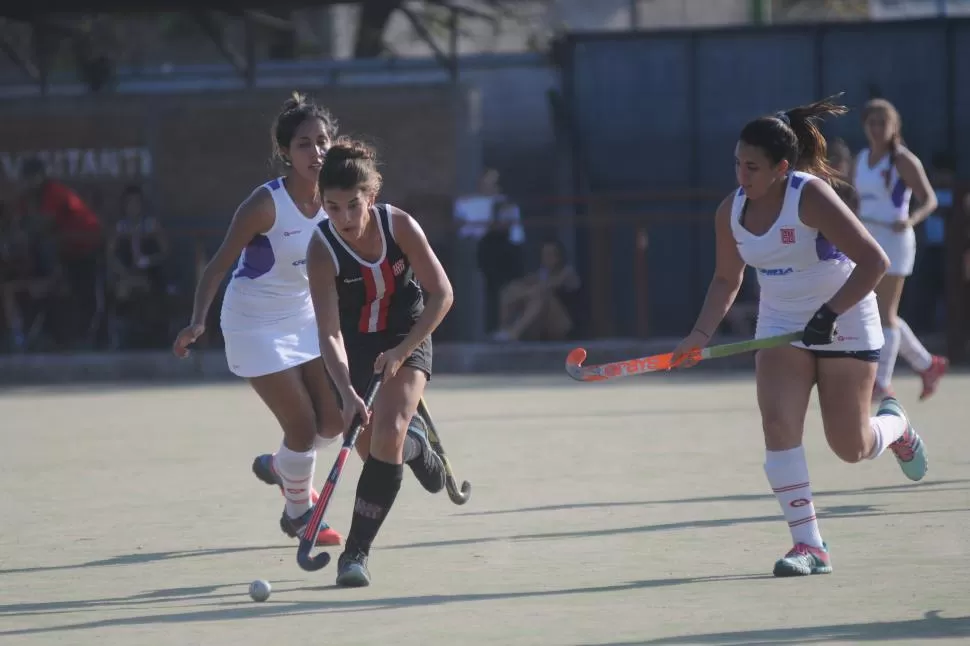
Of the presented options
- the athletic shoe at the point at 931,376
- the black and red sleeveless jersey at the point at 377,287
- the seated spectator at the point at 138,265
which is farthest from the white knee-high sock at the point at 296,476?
the seated spectator at the point at 138,265

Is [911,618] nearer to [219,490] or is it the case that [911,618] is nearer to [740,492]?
[740,492]

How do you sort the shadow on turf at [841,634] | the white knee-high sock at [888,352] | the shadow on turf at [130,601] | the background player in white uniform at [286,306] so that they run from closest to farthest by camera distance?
1. the shadow on turf at [841,634]
2. the shadow on turf at [130,601]
3. the background player in white uniform at [286,306]
4. the white knee-high sock at [888,352]

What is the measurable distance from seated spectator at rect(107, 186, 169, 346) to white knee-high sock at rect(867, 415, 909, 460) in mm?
10759

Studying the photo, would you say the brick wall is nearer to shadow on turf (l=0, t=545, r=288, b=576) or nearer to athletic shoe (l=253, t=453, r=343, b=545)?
athletic shoe (l=253, t=453, r=343, b=545)

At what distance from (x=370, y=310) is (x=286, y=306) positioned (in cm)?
93

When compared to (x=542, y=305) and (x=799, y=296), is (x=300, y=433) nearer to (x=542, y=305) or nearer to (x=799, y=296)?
(x=799, y=296)

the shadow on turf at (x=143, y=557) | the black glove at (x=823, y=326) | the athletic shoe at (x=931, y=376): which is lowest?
the athletic shoe at (x=931, y=376)

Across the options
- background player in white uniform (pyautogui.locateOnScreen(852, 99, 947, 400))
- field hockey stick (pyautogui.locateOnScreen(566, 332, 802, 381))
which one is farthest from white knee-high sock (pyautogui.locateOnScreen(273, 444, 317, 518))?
background player in white uniform (pyautogui.locateOnScreen(852, 99, 947, 400))

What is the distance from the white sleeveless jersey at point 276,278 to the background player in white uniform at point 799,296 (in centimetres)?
167

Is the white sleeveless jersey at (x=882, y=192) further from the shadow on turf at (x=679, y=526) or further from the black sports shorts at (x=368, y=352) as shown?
the black sports shorts at (x=368, y=352)

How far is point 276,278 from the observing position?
701 cm

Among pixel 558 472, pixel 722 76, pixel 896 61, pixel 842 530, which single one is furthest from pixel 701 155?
pixel 842 530

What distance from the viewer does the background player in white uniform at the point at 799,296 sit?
5961 mm

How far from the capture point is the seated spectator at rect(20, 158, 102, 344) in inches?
655
